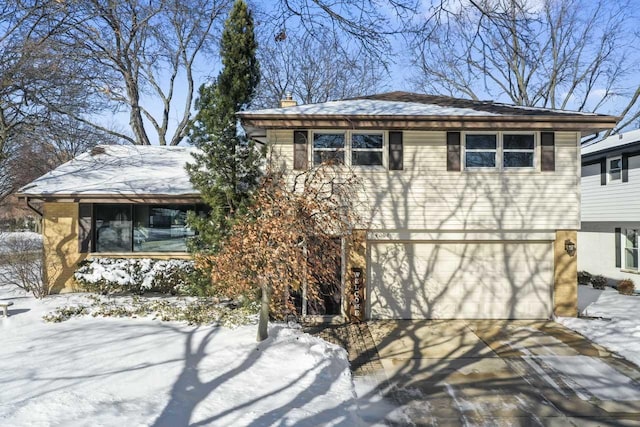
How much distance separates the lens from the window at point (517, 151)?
10.3 meters

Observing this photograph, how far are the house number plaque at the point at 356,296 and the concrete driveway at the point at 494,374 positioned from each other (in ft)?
1.34

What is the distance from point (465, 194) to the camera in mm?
10234

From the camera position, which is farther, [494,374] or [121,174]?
[121,174]

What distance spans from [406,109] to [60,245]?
1020 cm

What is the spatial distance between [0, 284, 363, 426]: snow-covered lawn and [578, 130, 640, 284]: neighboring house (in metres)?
12.7

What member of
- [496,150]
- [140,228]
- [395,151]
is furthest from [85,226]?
[496,150]

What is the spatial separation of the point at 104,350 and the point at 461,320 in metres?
7.83

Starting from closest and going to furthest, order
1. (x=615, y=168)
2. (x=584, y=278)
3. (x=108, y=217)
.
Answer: (x=108, y=217), (x=615, y=168), (x=584, y=278)

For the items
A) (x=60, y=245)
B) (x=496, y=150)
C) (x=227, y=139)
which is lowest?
(x=60, y=245)

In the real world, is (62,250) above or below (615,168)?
below

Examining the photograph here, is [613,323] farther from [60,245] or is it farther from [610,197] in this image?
[60,245]

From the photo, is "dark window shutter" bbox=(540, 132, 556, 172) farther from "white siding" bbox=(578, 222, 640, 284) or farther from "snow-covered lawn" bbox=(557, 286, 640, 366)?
"white siding" bbox=(578, 222, 640, 284)

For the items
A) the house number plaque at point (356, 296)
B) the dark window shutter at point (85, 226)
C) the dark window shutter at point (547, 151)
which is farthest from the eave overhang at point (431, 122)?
the dark window shutter at point (85, 226)

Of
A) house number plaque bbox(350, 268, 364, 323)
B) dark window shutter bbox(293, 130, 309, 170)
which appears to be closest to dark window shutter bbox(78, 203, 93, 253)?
dark window shutter bbox(293, 130, 309, 170)
